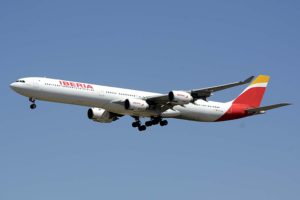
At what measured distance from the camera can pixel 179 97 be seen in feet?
217

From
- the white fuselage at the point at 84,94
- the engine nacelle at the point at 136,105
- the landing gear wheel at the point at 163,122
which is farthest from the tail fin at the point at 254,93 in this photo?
the engine nacelle at the point at 136,105

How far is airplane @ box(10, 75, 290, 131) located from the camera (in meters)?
64.8

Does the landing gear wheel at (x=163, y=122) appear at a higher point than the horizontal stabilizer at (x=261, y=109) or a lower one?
lower

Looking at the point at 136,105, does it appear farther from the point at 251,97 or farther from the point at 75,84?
the point at 251,97

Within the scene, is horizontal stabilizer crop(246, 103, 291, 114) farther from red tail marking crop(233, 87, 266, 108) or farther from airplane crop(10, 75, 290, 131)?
red tail marking crop(233, 87, 266, 108)

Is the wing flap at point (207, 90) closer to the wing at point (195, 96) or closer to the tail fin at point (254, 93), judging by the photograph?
the wing at point (195, 96)

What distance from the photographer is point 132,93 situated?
68.9m

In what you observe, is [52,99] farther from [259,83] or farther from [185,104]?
[259,83]

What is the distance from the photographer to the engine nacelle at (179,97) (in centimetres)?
6612

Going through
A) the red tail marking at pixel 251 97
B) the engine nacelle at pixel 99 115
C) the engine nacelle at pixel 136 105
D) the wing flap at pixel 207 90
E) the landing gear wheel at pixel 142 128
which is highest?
the red tail marking at pixel 251 97

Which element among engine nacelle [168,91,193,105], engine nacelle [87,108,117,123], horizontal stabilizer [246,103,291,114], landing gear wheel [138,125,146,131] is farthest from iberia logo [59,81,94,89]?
horizontal stabilizer [246,103,291,114]

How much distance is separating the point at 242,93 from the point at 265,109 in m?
6.42

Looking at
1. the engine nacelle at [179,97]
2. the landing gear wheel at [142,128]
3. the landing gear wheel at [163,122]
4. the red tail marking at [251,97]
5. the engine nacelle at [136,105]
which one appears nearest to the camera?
the engine nacelle at [179,97]

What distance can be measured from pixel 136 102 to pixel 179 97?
13.9 ft
